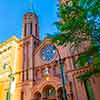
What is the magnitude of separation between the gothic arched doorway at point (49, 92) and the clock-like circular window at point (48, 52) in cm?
490

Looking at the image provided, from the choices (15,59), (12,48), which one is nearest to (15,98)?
(15,59)

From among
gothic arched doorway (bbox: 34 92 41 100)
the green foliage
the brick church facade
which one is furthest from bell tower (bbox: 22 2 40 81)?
the green foliage

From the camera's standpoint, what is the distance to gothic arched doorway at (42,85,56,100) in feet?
90.5

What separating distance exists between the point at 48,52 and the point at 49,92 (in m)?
6.99

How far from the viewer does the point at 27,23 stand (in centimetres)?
3822

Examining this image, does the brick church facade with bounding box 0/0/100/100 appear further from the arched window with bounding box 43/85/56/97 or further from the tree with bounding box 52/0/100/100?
the tree with bounding box 52/0/100/100

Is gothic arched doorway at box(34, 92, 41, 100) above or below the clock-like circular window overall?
below

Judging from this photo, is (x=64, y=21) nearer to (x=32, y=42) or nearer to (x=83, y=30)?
(x=83, y=30)

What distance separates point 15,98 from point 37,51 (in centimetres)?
887

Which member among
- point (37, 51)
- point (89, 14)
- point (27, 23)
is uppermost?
point (27, 23)

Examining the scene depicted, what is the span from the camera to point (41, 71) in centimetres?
3056

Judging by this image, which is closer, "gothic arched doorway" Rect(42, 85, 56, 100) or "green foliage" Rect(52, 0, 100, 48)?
"green foliage" Rect(52, 0, 100, 48)

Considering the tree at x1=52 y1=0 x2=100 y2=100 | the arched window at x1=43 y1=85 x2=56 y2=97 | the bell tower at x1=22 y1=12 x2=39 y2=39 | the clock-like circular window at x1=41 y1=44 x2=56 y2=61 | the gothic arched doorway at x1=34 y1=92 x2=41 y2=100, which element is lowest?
the gothic arched doorway at x1=34 y1=92 x2=41 y2=100

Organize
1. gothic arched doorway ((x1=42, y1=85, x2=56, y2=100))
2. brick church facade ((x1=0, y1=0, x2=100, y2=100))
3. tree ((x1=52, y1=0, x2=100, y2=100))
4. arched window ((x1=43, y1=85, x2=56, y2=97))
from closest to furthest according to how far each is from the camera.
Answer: tree ((x1=52, y1=0, x2=100, y2=100)) → brick church facade ((x1=0, y1=0, x2=100, y2=100)) → gothic arched doorway ((x1=42, y1=85, x2=56, y2=100)) → arched window ((x1=43, y1=85, x2=56, y2=97))
